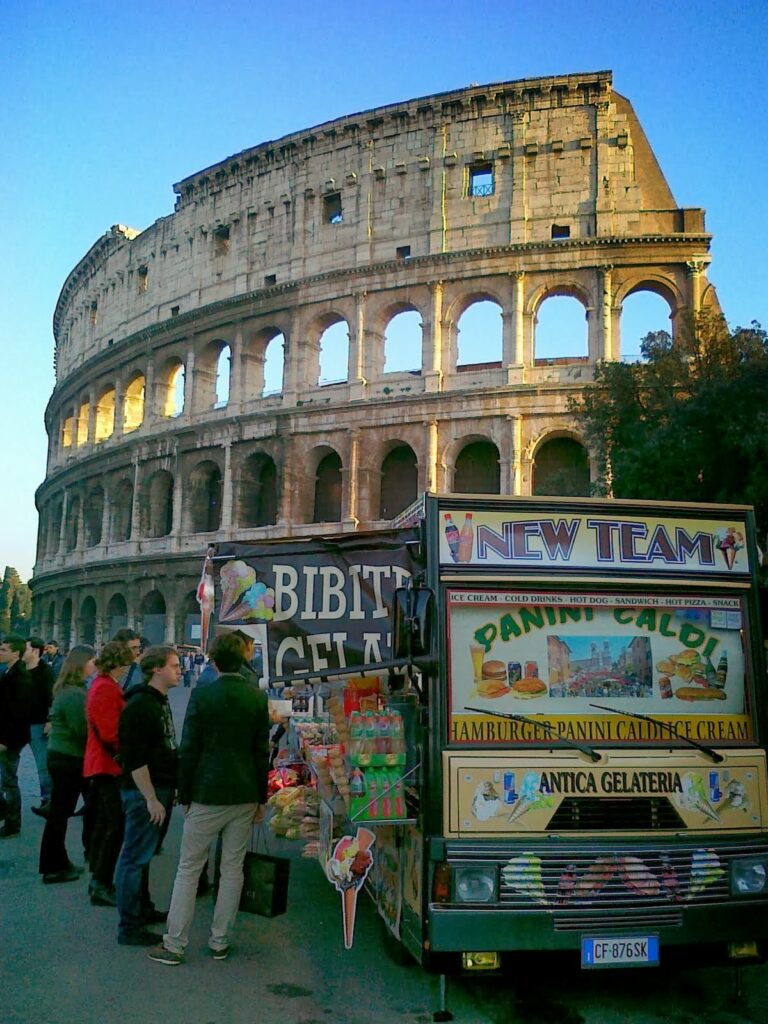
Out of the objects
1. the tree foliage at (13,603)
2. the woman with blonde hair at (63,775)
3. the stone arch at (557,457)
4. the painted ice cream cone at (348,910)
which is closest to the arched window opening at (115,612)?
the stone arch at (557,457)

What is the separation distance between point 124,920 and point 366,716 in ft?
5.99

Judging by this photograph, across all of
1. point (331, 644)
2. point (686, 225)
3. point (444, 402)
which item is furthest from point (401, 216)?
point (331, 644)

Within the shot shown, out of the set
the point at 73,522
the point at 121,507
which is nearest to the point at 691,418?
the point at 121,507

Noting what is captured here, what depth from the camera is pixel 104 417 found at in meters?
32.0

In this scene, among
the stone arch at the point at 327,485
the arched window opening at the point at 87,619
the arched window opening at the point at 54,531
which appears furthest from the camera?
the arched window opening at the point at 54,531

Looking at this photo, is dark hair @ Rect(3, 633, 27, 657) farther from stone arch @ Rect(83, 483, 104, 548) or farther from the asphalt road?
stone arch @ Rect(83, 483, 104, 548)

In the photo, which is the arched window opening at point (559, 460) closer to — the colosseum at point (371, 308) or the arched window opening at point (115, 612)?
the colosseum at point (371, 308)

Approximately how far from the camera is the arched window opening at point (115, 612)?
1105 inches

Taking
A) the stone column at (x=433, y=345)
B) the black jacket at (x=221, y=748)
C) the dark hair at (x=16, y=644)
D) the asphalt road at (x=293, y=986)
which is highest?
the stone column at (x=433, y=345)

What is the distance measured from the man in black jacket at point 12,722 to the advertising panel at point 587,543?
4.98 metres

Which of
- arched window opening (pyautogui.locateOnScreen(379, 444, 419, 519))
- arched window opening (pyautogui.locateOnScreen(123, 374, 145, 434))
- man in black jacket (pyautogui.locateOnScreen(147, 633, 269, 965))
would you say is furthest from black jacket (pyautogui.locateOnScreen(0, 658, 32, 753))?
arched window opening (pyautogui.locateOnScreen(123, 374, 145, 434))

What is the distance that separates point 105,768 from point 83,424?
2990 cm

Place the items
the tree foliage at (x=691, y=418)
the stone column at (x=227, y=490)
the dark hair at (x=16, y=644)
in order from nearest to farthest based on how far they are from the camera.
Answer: the dark hair at (x=16, y=644) → the tree foliage at (x=691, y=418) → the stone column at (x=227, y=490)

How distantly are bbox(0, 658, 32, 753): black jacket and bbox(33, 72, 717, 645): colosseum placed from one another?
13508 mm
